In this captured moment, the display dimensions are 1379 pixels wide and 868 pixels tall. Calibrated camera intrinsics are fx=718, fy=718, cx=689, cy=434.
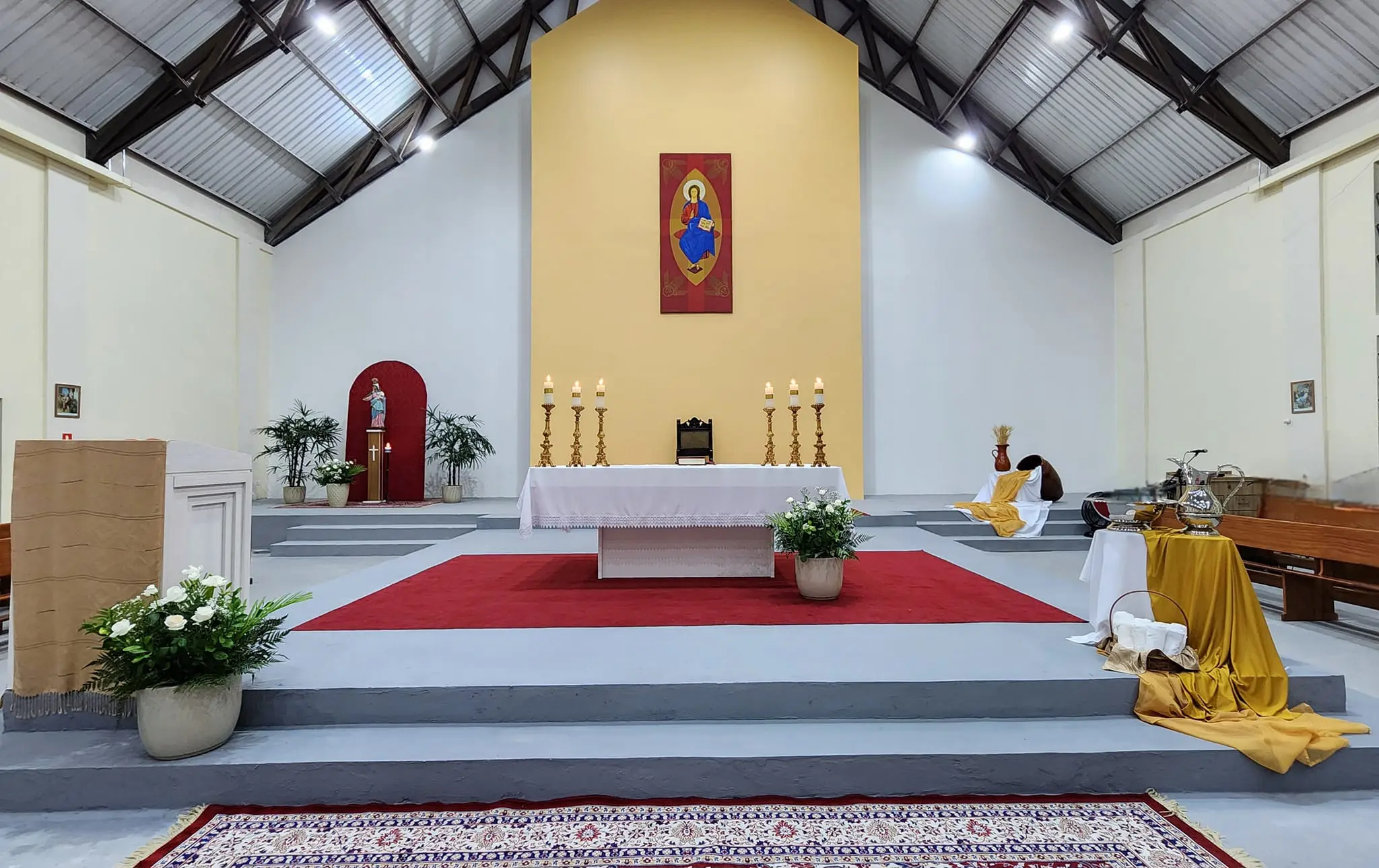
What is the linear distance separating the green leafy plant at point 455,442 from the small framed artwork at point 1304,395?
9183 millimetres

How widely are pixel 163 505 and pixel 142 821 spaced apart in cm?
104

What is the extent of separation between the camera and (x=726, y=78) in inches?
377

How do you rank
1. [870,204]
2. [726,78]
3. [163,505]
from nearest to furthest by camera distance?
[163,505] → [726,78] → [870,204]

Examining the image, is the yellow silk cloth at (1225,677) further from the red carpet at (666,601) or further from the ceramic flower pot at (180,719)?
the ceramic flower pot at (180,719)

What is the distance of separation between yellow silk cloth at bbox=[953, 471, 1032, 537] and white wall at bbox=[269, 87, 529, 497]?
20.2 ft

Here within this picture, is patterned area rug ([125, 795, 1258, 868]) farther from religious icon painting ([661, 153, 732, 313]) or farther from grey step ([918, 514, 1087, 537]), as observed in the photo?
religious icon painting ([661, 153, 732, 313])

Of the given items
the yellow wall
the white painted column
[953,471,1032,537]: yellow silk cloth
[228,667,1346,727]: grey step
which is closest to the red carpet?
[228,667,1346,727]: grey step

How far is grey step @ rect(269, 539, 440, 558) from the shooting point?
693cm

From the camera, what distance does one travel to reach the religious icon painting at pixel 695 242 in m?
9.41

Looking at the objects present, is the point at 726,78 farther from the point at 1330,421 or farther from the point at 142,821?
the point at 142,821

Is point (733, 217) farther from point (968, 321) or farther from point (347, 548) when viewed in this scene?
point (347, 548)

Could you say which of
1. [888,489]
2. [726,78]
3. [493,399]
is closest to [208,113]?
[493,399]

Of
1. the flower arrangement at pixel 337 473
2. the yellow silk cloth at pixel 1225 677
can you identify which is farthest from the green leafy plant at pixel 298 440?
the yellow silk cloth at pixel 1225 677

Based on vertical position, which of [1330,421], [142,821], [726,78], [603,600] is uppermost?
[726,78]
